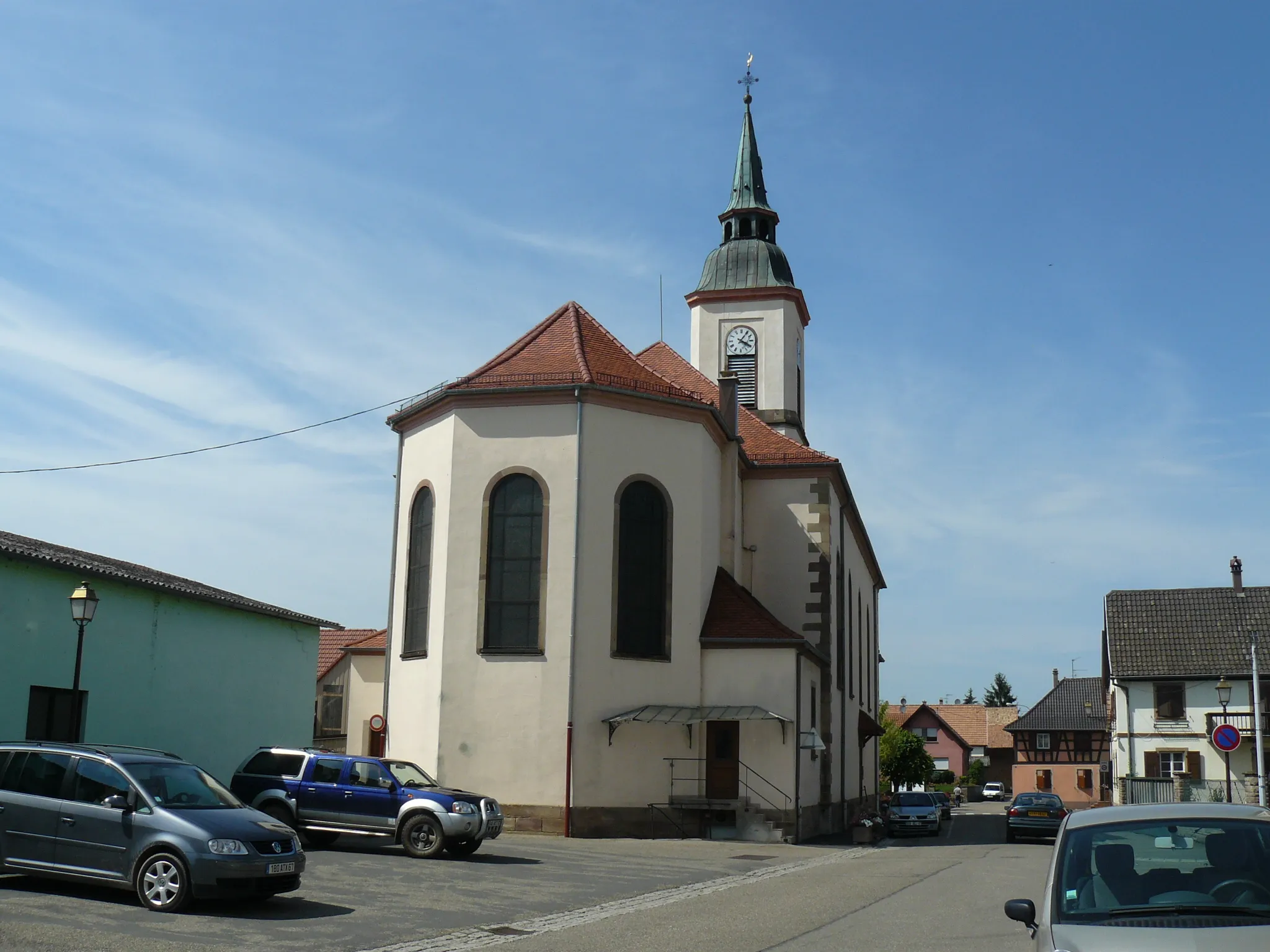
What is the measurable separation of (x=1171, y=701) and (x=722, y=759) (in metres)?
27.2

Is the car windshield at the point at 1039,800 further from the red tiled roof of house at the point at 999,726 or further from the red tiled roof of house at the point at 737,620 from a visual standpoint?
the red tiled roof of house at the point at 999,726

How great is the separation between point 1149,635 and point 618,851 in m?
33.8

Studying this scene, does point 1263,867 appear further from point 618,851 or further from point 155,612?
point 155,612

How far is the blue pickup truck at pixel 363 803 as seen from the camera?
18359 mm

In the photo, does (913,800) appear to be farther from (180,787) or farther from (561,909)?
(180,787)

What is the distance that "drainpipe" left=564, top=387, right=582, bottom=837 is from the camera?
24453 millimetres

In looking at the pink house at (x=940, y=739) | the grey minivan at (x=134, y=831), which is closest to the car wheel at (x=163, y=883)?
the grey minivan at (x=134, y=831)

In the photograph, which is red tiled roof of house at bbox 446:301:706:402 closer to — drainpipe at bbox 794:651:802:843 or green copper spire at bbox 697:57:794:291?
drainpipe at bbox 794:651:802:843

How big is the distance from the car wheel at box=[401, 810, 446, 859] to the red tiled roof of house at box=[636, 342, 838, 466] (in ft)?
51.1

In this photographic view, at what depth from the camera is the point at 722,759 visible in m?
26.5

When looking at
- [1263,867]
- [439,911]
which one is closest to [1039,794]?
[439,911]

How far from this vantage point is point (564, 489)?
25.9 metres

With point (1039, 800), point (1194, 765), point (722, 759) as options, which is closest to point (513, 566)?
point (722, 759)

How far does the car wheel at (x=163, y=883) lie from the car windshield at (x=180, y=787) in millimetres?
527
